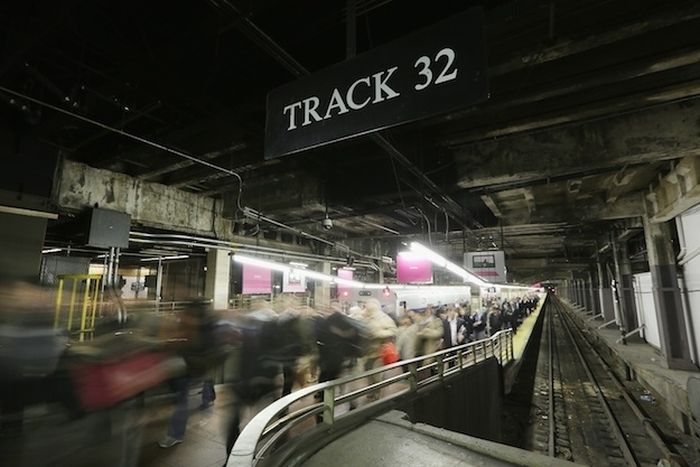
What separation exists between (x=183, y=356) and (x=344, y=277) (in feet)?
27.9

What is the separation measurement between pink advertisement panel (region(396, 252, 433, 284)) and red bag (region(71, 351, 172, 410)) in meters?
8.59

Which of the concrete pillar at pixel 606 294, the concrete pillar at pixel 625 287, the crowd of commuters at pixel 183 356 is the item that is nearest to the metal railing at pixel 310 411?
the crowd of commuters at pixel 183 356

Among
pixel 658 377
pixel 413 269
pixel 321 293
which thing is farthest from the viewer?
pixel 321 293

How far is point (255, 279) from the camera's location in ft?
29.3

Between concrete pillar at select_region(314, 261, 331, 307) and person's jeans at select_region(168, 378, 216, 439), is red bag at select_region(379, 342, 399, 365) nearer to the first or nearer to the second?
person's jeans at select_region(168, 378, 216, 439)

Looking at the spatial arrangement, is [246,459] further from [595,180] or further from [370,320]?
[595,180]

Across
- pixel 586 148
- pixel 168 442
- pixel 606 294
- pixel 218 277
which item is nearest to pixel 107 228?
pixel 218 277

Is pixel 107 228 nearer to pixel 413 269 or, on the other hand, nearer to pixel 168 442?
pixel 168 442

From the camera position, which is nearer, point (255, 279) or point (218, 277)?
point (218, 277)

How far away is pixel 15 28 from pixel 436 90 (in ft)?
13.3

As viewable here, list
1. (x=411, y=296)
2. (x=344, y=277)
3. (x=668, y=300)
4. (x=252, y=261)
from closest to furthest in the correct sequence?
(x=252, y=261) → (x=668, y=300) → (x=344, y=277) → (x=411, y=296)

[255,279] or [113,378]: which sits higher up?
[255,279]

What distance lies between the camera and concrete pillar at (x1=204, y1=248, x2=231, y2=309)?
8.20 meters

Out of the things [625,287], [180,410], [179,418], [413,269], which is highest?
[413,269]
